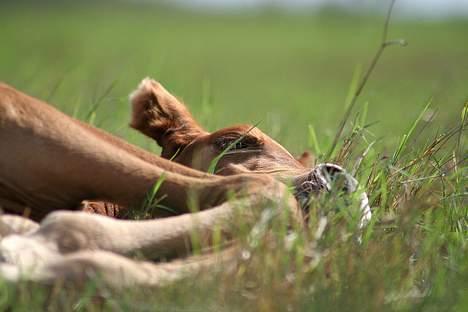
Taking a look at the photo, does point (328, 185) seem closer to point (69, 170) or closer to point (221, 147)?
point (221, 147)

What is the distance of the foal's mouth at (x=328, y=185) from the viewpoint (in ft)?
14.3

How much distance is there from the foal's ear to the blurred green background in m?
4.04

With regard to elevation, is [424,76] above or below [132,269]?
below

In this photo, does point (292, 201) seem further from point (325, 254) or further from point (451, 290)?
point (451, 290)

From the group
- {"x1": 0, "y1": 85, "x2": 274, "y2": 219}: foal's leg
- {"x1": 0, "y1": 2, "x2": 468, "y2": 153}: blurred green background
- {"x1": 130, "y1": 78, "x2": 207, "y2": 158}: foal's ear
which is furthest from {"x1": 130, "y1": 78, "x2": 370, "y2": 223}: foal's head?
{"x1": 0, "y1": 2, "x2": 468, "y2": 153}: blurred green background

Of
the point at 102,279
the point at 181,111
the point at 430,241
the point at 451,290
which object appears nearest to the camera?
the point at 102,279

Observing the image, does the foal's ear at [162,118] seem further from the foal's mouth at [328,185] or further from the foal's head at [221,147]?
the foal's mouth at [328,185]

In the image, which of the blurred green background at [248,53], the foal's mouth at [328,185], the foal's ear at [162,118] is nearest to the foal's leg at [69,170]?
the foal's mouth at [328,185]

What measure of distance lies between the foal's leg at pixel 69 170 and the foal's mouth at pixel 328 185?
22cm

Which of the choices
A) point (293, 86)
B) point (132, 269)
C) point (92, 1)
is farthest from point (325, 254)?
point (92, 1)

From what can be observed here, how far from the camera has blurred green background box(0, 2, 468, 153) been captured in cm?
1545

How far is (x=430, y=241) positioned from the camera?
4.18 m

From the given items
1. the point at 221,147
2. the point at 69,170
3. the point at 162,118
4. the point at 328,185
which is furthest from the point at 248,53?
the point at 69,170

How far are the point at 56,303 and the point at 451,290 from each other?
1404mm
